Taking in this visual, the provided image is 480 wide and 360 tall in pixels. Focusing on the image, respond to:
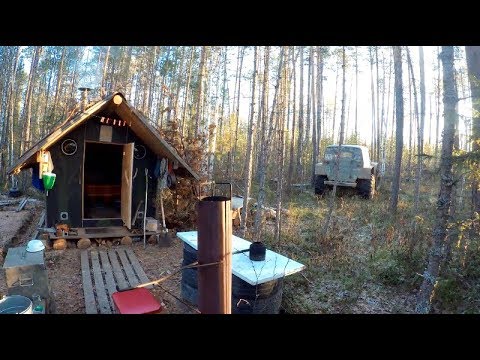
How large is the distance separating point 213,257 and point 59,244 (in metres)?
8.15

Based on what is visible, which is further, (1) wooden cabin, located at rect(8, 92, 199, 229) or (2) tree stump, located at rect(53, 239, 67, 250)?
(2) tree stump, located at rect(53, 239, 67, 250)

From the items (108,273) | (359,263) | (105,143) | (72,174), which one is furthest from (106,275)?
(359,263)

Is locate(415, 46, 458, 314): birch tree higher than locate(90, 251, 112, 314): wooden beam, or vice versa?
locate(415, 46, 458, 314): birch tree

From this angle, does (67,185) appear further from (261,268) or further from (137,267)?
(261,268)

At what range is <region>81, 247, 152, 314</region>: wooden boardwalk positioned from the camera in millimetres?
5721

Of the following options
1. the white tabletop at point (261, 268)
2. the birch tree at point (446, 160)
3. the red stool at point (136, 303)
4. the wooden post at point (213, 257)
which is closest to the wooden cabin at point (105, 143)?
the white tabletop at point (261, 268)

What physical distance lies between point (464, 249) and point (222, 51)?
1769 cm

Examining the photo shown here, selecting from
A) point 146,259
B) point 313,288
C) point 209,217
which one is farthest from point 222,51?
point 209,217

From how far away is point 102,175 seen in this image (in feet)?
45.6

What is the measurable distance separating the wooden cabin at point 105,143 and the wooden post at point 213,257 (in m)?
A: 7.31

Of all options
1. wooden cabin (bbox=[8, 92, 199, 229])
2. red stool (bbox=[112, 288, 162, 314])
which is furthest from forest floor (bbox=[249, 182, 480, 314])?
wooden cabin (bbox=[8, 92, 199, 229])

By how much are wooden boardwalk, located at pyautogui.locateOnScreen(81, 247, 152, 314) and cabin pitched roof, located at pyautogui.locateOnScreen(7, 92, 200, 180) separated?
261 centimetres

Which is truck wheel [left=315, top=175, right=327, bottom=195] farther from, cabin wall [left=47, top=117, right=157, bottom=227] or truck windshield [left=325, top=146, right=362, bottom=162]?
cabin wall [left=47, top=117, right=157, bottom=227]

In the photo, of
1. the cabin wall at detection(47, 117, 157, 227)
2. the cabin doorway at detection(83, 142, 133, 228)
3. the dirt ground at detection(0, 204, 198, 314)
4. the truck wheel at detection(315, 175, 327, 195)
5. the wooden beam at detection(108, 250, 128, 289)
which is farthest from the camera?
the truck wheel at detection(315, 175, 327, 195)
